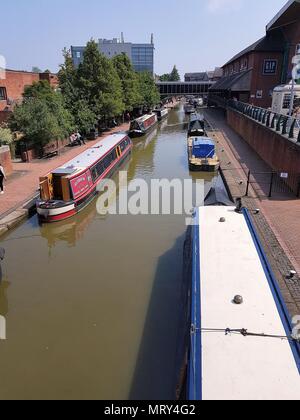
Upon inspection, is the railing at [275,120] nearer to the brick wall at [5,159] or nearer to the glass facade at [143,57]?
the brick wall at [5,159]

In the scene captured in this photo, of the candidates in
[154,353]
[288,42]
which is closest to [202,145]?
[154,353]

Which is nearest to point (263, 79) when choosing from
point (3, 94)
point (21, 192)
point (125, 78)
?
point (125, 78)

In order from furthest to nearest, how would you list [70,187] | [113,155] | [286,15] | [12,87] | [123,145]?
[12,87], [286,15], [123,145], [113,155], [70,187]

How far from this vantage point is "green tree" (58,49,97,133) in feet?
83.1

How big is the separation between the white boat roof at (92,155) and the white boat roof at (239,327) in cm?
856

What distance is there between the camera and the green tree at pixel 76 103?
25.3 metres

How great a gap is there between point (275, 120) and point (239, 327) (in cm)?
1652

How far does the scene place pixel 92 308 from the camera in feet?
24.7

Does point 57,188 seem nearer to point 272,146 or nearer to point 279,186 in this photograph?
point 279,186

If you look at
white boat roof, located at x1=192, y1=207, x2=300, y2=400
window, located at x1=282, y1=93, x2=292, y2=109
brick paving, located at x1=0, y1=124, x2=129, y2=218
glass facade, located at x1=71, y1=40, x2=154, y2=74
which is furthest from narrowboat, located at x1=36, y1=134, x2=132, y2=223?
glass facade, located at x1=71, y1=40, x2=154, y2=74

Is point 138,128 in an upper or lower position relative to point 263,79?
lower

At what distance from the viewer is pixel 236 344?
4.07m

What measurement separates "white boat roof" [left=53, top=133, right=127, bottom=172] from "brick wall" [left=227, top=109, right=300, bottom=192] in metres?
8.40

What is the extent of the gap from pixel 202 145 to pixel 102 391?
623 inches
